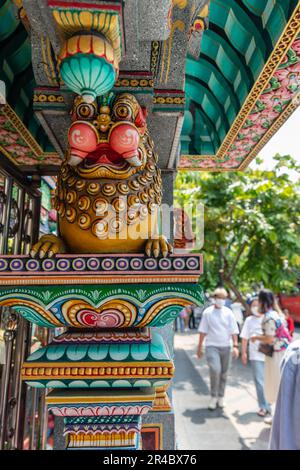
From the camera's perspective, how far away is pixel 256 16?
5.32ft

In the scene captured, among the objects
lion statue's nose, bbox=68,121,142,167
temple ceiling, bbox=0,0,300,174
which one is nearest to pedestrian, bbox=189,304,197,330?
temple ceiling, bbox=0,0,300,174

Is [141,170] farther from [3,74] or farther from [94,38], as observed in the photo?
[3,74]

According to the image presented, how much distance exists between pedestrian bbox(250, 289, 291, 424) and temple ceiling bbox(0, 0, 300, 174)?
274 cm

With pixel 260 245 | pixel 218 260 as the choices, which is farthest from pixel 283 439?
pixel 218 260

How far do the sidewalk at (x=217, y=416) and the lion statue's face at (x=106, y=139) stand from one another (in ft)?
12.3

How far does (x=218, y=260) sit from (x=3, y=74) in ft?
23.1

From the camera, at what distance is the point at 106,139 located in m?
1.26

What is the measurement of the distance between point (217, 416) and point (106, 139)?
4.85m

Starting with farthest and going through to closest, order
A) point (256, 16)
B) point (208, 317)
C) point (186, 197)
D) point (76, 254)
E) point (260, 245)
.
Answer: point (186, 197) → point (260, 245) → point (208, 317) → point (256, 16) → point (76, 254)

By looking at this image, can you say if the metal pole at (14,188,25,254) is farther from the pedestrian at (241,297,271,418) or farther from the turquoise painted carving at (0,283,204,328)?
the pedestrian at (241,297,271,418)

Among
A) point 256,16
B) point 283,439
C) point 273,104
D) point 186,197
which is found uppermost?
point 186,197

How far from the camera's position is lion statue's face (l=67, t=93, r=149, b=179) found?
1.23m

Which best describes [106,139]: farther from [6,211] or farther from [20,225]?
[20,225]

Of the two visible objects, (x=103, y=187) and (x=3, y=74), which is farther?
Result: (x=3, y=74)
